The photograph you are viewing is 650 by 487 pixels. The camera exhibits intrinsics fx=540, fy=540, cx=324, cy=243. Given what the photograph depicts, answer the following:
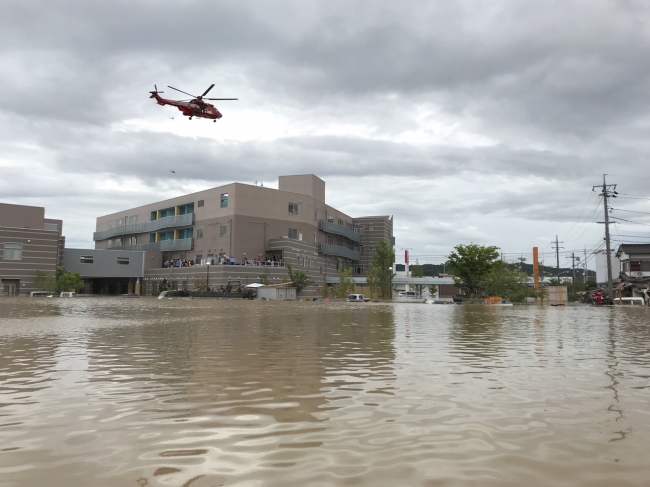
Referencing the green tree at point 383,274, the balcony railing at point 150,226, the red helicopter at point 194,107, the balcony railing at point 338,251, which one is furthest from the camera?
the balcony railing at point 338,251

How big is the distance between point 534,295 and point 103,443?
58783 millimetres

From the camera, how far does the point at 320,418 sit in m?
5.92

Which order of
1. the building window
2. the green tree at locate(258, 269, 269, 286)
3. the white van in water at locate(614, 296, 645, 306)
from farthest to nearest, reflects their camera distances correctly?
the green tree at locate(258, 269, 269, 286) → the building window → the white van in water at locate(614, 296, 645, 306)

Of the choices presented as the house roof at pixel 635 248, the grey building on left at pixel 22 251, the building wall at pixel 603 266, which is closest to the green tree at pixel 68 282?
the grey building on left at pixel 22 251

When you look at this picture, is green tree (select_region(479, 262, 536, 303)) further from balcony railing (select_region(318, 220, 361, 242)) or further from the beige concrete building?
balcony railing (select_region(318, 220, 361, 242))

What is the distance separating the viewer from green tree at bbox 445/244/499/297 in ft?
206

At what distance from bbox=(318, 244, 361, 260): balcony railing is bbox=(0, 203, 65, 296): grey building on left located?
39.1m

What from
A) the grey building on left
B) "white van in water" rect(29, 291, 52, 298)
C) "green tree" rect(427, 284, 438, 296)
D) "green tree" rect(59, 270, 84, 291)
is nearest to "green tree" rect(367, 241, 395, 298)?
"green tree" rect(427, 284, 438, 296)

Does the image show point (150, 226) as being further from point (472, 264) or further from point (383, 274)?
point (472, 264)

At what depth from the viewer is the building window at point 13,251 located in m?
66.8

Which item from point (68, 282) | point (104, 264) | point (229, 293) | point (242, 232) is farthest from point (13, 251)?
point (242, 232)

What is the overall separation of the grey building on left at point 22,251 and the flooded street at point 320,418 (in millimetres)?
63659

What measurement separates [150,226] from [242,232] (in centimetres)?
2317

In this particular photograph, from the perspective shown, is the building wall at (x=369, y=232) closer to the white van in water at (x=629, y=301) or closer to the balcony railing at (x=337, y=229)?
the balcony railing at (x=337, y=229)
